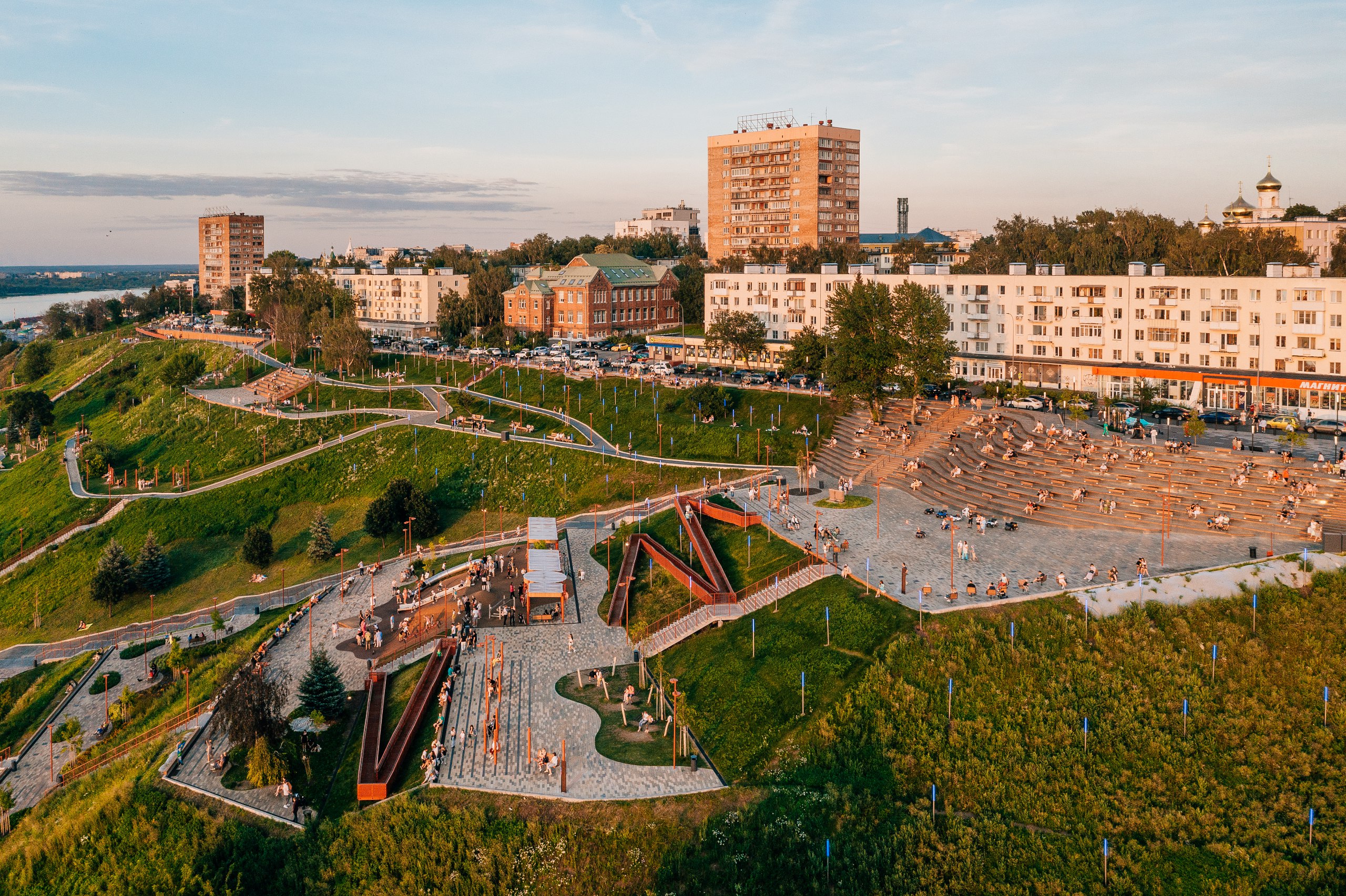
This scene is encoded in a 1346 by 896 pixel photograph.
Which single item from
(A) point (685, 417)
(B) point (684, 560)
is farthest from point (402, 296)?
(B) point (684, 560)

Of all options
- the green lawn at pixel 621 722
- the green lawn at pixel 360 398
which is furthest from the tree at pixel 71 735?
the green lawn at pixel 360 398

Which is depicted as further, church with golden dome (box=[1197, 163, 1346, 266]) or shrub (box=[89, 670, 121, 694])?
church with golden dome (box=[1197, 163, 1346, 266])

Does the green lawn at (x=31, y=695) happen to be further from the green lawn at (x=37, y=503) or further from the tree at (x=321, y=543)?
the green lawn at (x=37, y=503)

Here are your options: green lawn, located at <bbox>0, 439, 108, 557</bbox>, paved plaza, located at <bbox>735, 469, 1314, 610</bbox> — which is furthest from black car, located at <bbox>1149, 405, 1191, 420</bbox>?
green lawn, located at <bbox>0, 439, 108, 557</bbox>

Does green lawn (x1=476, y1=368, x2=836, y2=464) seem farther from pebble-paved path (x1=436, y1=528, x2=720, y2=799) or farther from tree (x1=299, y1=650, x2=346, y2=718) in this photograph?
tree (x1=299, y1=650, x2=346, y2=718)

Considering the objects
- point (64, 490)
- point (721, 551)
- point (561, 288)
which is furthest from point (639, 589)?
point (561, 288)

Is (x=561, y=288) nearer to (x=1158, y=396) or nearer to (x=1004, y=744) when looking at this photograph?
(x=1158, y=396)
